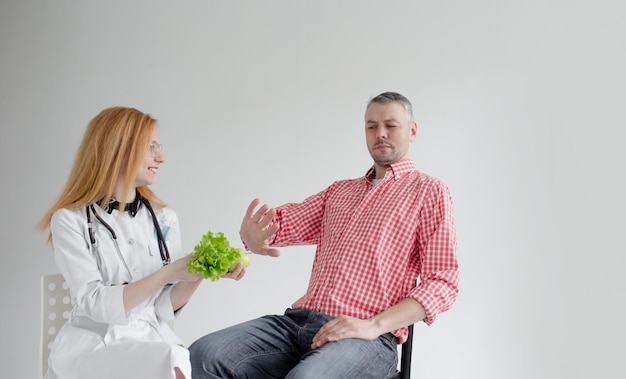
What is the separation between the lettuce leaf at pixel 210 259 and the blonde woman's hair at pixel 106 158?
0.42 m

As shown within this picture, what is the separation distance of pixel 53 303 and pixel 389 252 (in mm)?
1310

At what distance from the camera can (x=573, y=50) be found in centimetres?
354

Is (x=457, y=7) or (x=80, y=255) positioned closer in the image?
(x=80, y=255)

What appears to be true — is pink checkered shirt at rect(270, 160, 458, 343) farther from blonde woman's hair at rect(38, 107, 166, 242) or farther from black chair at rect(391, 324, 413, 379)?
blonde woman's hair at rect(38, 107, 166, 242)

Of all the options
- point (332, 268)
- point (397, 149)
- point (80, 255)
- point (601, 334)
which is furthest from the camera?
point (601, 334)

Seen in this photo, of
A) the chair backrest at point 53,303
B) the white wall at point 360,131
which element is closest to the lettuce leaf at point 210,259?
the chair backrest at point 53,303

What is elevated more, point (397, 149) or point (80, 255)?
point (397, 149)

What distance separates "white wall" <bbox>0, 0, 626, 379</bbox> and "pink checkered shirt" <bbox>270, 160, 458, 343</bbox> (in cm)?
109

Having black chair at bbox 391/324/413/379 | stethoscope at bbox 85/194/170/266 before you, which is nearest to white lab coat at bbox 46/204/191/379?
stethoscope at bbox 85/194/170/266

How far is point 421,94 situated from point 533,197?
824 mm

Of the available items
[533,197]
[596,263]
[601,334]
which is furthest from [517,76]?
[601,334]

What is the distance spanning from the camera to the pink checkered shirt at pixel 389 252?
92.8 inches

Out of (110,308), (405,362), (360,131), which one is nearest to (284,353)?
(405,362)

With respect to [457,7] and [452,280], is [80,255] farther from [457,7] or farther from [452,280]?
[457,7]
